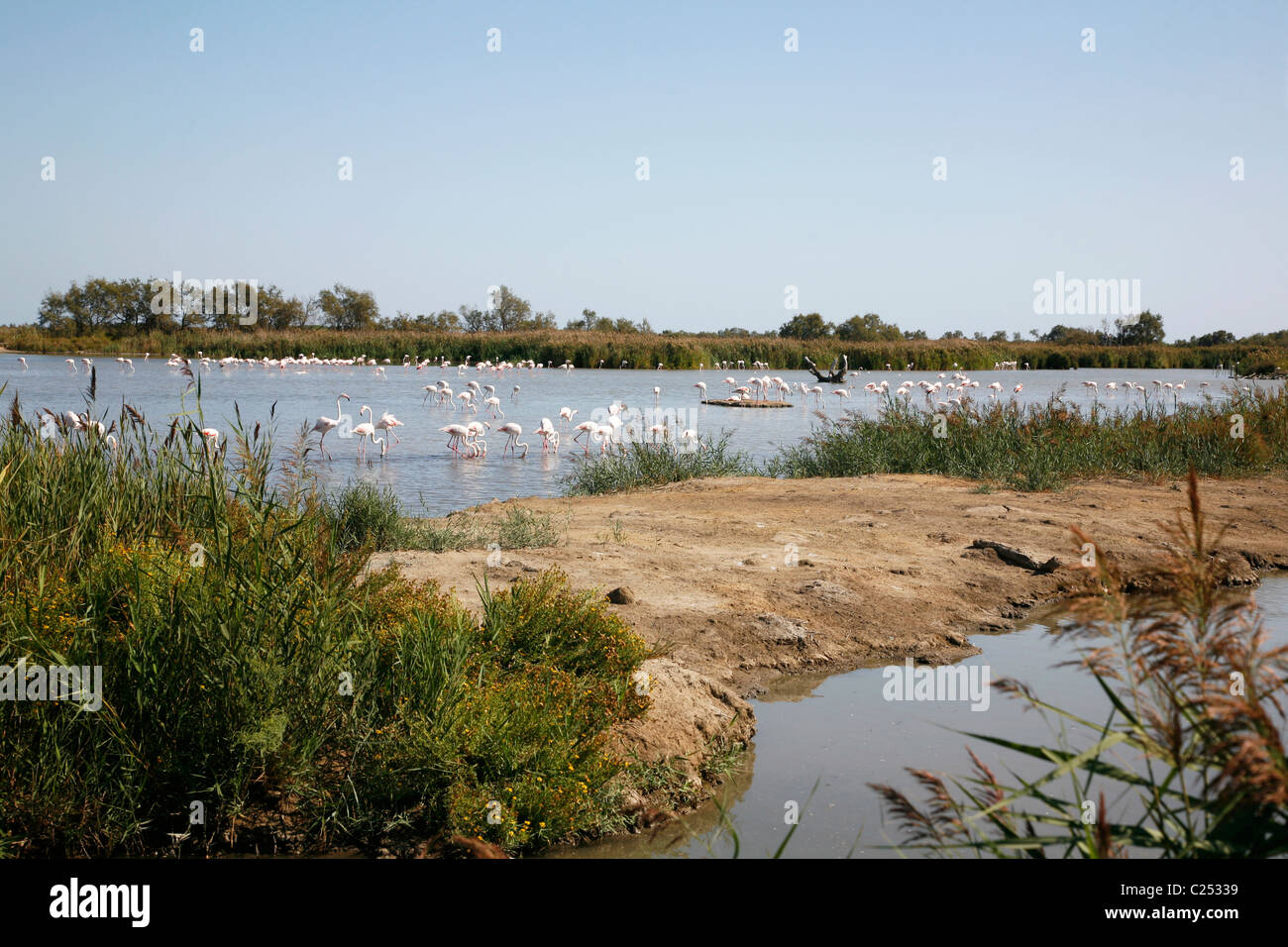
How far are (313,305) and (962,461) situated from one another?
7176cm

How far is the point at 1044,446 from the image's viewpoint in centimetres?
1385

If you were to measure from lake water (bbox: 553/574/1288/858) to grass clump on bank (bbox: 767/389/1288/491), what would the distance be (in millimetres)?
6960

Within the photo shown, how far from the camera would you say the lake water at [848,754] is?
4.39 metres

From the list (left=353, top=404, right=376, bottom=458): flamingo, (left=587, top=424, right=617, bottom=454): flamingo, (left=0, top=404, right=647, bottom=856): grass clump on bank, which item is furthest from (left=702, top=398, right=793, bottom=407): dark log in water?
(left=0, top=404, right=647, bottom=856): grass clump on bank

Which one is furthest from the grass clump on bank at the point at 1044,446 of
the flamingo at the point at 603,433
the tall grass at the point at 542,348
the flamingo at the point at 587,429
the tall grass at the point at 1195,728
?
the tall grass at the point at 542,348

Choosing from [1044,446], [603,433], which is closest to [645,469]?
[603,433]

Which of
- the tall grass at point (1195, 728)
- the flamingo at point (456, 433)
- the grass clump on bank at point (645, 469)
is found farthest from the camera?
the flamingo at point (456, 433)

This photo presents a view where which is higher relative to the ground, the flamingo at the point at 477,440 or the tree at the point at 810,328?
the tree at the point at 810,328

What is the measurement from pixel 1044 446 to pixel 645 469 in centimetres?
556

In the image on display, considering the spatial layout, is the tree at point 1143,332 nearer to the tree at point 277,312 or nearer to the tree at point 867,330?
the tree at point 867,330

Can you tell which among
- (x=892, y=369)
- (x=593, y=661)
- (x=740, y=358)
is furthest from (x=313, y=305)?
(x=593, y=661)

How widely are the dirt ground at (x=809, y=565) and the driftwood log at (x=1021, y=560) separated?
0.07 meters
